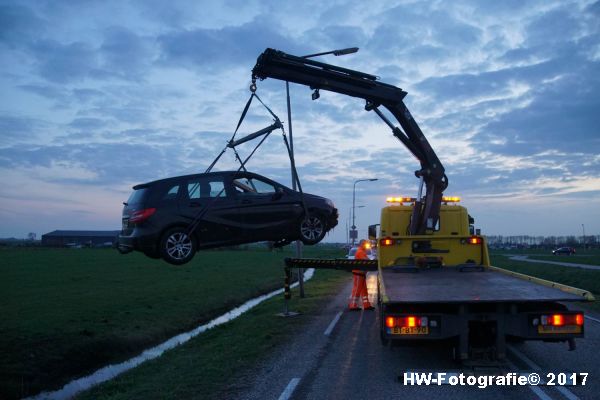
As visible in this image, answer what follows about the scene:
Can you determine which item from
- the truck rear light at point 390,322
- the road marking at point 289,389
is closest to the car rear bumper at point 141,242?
the road marking at point 289,389

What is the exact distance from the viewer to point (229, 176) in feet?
26.7

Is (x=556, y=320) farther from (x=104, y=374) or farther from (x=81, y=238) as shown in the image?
(x=81, y=238)

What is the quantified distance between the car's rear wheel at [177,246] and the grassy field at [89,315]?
606 cm

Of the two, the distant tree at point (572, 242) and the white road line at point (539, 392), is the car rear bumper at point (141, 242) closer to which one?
the white road line at point (539, 392)

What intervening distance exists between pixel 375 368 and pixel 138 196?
4727 mm

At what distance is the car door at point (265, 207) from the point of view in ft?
27.3

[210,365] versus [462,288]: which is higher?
[462,288]

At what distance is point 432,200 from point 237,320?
820 cm

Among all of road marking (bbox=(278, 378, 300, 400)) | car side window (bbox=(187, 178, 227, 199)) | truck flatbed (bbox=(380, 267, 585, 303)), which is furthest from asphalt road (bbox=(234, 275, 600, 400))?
car side window (bbox=(187, 178, 227, 199))

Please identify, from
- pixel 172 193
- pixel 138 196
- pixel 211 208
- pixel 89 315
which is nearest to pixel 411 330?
pixel 211 208

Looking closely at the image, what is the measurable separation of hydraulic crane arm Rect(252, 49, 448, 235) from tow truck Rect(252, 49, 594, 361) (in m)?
0.02

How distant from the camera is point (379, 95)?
998 cm

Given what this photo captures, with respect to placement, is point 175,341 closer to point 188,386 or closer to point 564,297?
point 188,386

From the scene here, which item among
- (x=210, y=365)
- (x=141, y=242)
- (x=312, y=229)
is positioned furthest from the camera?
(x=210, y=365)
